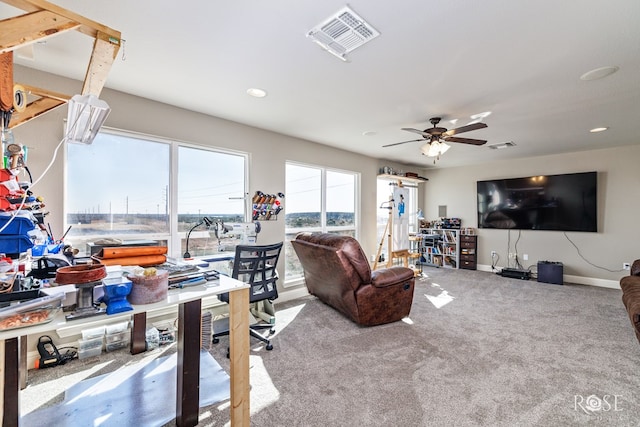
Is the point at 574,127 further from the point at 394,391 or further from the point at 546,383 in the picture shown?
the point at 394,391

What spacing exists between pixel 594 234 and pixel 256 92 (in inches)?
246

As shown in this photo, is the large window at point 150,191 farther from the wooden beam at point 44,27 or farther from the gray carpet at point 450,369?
the wooden beam at point 44,27

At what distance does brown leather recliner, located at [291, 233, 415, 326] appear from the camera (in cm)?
305

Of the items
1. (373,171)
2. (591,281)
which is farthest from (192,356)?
(591,281)

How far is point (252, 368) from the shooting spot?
7.68 feet

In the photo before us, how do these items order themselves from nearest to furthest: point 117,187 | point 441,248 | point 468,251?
point 117,187 < point 468,251 < point 441,248

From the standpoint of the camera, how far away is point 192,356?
1658mm

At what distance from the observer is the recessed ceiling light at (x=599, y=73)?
2217 millimetres

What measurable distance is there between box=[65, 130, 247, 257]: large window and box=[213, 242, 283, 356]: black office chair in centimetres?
76

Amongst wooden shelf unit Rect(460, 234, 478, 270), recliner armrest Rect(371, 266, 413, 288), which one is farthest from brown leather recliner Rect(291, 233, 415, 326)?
wooden shelf unit Rect(460, 234, 478, 270)

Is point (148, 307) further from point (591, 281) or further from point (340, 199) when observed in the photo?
point (591, 281)

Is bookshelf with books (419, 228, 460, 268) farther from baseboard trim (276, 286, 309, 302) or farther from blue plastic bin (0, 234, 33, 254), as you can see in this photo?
blue plastic bin (0, 234, 33, 254)

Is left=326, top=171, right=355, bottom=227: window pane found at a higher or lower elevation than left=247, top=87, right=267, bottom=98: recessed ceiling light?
lower

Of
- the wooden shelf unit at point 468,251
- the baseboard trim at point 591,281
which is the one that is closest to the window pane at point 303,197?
the wooden shelf unit at point 468,251
